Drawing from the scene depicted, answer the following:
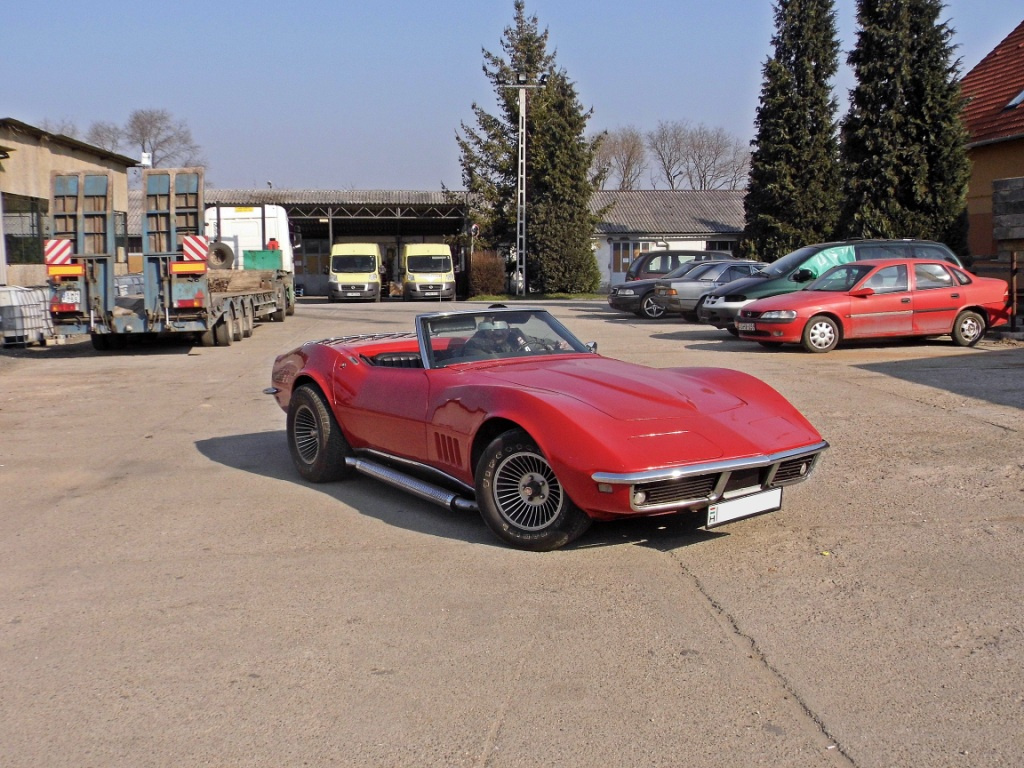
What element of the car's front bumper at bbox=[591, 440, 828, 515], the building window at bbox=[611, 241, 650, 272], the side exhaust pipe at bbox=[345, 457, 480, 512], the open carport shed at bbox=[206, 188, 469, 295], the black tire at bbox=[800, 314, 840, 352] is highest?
the open carport shed at bbox=[206, 188, 469, 295]

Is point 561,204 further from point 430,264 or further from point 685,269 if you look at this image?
point 685,269

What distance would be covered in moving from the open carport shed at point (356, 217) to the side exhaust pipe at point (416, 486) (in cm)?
4087

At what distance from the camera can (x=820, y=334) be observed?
14273 mm

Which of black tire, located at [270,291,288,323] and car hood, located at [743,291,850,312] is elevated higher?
black tire, located at [270,291,288,323]

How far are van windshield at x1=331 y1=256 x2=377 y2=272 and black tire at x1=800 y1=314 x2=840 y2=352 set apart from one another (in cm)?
2472

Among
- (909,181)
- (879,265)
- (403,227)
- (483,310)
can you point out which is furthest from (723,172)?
(483,310)

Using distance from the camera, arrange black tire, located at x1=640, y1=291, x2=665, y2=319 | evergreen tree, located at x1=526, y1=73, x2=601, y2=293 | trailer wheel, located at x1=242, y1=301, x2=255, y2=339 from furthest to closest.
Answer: evergreen tree, located at x1=526, y1=73, x2=601, y2=293 → black tire, located at x1=640, y1=291, x2=665, y2=319 → trailer wheel, located at x1=242, y1=301, x2=255, y2=339

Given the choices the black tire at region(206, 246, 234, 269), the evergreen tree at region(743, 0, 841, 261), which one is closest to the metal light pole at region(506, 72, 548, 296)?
the evergreen tree at region(743, 0, 841, 261)

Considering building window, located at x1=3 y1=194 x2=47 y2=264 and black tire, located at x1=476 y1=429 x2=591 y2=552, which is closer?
black tire, located at x1=476 y1=429 x2=591 y2=552

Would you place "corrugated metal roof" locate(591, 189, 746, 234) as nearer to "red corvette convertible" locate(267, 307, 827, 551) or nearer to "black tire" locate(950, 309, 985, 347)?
"black tire" locate(950, 309, 985, 347)

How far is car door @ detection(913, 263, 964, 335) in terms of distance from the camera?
14266 mm

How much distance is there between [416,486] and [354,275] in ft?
103

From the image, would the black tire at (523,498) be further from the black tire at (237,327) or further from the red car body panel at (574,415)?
the black tire at (237,327)

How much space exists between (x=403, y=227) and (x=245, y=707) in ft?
Answer: 169
